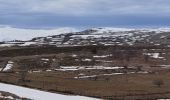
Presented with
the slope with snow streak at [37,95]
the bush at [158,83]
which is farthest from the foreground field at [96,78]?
the slope with snow streak at [37,95]

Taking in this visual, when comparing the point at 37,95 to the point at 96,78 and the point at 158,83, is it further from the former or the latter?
the point at 96,78

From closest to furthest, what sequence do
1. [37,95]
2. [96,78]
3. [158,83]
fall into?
[37,95] < [158,83] < [96,78]

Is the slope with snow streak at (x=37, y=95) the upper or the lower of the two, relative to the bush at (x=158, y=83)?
upper

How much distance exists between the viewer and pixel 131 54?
452 ft

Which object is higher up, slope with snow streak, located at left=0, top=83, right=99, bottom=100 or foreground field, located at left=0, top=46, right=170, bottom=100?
slope with snow streak, located at left=0, top=83, right=99, bottom=100

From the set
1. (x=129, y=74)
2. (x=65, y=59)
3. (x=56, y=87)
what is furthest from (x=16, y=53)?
(x=56, y=87)

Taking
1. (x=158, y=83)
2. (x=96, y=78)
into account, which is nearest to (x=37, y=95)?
(x=158, y=83)

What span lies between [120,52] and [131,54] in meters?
3.51

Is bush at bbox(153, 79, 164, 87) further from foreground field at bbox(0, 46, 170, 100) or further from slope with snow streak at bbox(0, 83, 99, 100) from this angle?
slope with snow streak at bbox(0, 83, 99, 100)

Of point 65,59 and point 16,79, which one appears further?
point 65,59

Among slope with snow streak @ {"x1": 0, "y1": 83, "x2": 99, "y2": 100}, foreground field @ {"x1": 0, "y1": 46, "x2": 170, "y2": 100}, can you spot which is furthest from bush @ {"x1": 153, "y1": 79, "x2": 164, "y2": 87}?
slope with snow streak @ {"x1": 0, "y1": 83, "x2": 99, "y2": 100}

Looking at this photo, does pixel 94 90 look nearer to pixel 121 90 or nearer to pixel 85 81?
pixel 121 90

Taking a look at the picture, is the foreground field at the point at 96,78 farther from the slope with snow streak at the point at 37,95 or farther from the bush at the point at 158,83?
the slope with snow streak at the point at 37,95

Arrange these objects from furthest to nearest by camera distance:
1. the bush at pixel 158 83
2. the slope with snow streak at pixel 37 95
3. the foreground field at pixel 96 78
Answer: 1. the bush at pixel 158 83
2. the foreground field at pixel 96 78
3. the slope with snow streak at pixel 37 95
